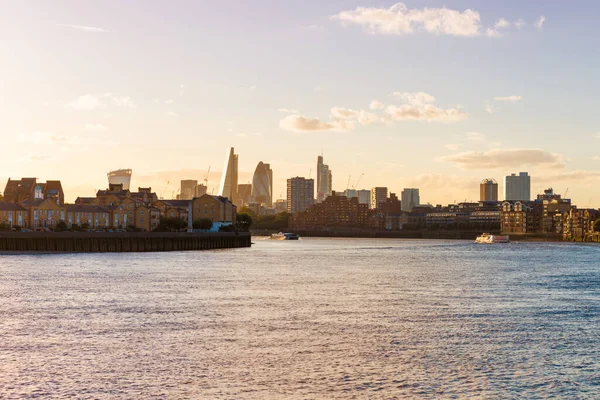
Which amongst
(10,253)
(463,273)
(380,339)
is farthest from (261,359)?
(10,253)

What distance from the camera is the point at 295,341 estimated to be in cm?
3922

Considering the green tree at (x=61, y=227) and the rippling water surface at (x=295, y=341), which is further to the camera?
the green tree at (x=61, y=227)

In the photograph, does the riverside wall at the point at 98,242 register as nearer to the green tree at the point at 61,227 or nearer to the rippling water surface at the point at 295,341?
the green tree at the point at 61,227

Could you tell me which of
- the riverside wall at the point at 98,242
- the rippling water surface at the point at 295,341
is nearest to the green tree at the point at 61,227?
the riverside wall at the point at 98,242

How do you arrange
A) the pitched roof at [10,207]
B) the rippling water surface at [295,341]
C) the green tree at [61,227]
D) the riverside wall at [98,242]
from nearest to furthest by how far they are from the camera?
the rippling water surface at [295,341], the riverside wall at [98,242], the green tree at [61,227], the pitched roof at [10,207]

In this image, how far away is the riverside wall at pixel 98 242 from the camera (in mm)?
140125

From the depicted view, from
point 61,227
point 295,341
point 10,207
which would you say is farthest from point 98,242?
point 295,341

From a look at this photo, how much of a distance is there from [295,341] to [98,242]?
113937 millimetres

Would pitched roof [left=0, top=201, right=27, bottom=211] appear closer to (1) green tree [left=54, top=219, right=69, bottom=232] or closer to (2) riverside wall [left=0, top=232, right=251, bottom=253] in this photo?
(1) green tree [left=54, top=219, right=69, bottom=232]

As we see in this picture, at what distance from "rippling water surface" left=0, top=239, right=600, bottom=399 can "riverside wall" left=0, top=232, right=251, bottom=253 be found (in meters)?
72.0

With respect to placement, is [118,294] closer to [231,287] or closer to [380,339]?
[231,287]

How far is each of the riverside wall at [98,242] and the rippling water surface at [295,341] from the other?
7202cm

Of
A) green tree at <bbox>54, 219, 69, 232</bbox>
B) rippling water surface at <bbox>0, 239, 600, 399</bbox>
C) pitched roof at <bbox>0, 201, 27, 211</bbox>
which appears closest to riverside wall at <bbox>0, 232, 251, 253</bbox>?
green tree at <bbox>54, 219, 69, 232</bbox>

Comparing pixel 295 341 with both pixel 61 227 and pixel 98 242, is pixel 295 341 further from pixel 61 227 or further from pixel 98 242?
pixel 61 227
